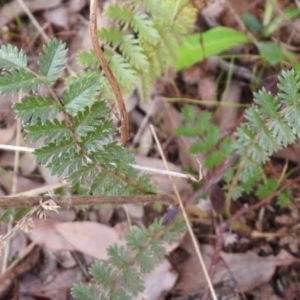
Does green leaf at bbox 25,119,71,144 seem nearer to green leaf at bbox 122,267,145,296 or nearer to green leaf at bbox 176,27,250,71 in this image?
green leaf at bbox 122,267,145,296

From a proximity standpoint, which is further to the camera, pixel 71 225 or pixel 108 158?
pixel 71 225

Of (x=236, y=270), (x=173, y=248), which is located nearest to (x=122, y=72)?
(x=173, y=248)

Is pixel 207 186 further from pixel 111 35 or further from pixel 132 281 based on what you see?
pixel 111 35

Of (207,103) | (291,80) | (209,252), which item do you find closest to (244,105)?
(207,103)

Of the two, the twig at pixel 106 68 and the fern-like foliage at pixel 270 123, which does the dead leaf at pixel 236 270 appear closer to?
the fern-like foliage at pixel 270 123

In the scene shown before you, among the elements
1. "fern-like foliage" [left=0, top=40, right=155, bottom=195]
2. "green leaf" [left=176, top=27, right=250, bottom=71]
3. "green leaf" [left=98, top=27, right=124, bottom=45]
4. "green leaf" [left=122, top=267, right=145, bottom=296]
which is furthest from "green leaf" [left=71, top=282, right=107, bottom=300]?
"green leaf" [left=176, top=27, right=250, bottom=71]

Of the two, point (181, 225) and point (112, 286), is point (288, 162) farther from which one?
point (112, 286)
